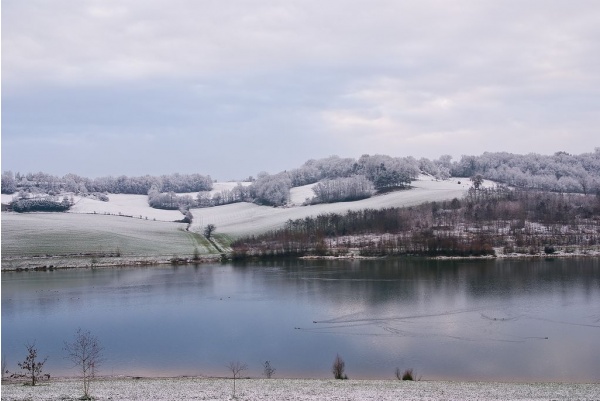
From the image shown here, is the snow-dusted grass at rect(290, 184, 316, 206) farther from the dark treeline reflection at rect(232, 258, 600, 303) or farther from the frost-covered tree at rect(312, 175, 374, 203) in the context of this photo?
the dark treeline reflection at rect(232, 258, 600, 303)

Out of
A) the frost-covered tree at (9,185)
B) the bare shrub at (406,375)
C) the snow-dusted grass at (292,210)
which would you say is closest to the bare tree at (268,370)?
the bare shrub at (406,375)

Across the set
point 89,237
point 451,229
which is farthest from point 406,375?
point 89,237

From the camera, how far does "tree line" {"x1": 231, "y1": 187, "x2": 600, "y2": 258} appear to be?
7800 centimetres

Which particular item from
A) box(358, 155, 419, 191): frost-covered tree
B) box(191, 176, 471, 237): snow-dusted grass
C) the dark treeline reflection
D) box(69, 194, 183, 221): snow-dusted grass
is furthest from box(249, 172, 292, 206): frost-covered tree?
the dark treeline reflection

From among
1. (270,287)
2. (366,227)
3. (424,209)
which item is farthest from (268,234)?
(270,287)

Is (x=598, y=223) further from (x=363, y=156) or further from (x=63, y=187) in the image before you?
(x=63, y=187)

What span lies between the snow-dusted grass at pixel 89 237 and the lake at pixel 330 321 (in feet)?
57.9

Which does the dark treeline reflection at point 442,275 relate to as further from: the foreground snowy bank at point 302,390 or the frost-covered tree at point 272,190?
the frost-covered tree at point 272,190

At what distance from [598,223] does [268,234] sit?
5180 centimetres

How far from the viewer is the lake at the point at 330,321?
26959 millimetres

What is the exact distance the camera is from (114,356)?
1175 inches

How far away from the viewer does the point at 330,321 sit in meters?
36.6

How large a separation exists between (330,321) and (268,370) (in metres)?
11.1

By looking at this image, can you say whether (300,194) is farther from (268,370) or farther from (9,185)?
(268,370)
